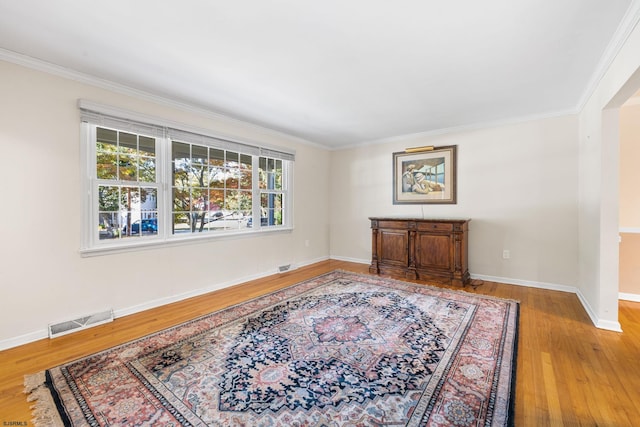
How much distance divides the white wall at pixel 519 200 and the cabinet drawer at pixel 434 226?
0.56m

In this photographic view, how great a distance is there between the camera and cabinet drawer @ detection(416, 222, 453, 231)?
4098mm

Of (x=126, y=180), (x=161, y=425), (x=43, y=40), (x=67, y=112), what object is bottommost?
(x=161, y=425)

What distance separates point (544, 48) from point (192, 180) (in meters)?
3.85

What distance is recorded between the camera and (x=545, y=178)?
3.82 m

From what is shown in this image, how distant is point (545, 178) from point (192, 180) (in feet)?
15.6

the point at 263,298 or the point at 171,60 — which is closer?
the point at 171,60

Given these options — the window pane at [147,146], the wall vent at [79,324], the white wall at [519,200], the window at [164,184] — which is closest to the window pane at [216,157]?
the window at [164,184]

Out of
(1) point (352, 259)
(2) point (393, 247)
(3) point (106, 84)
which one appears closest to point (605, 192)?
(2) point (393, 247)

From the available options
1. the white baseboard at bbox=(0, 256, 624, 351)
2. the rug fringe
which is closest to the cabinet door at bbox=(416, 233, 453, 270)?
the white baseboard at bbox=(0, 256, 624, 351)

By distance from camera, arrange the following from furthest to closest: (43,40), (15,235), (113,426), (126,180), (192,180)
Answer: (192,180) < (126,180) < (15,235) < (43,40) < (113,426)

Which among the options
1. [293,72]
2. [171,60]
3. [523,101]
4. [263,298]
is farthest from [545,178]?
[171,60]

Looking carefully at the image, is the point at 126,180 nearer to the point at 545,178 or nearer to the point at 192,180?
the point at 192,180

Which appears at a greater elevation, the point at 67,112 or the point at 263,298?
the point at 67,112

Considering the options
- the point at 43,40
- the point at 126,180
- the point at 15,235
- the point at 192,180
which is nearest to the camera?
the point at 43,40
